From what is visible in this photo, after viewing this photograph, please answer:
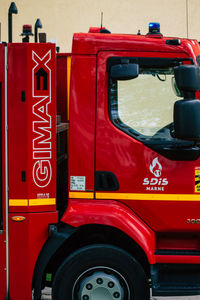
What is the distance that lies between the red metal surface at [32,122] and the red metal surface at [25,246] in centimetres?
10

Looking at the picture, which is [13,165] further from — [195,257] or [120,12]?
[120,12]

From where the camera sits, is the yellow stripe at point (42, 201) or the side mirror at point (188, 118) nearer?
the side mirror at point (188, 118)

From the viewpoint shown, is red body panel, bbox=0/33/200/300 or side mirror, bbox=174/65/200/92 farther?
red body panel, bbox=0/33/200/300

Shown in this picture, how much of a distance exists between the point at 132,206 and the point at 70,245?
0.66 meters

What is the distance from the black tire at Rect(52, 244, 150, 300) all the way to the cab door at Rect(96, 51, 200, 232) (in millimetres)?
410

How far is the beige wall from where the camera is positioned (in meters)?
12.4

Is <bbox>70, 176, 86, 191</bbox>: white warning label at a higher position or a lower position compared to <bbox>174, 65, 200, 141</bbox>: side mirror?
lower

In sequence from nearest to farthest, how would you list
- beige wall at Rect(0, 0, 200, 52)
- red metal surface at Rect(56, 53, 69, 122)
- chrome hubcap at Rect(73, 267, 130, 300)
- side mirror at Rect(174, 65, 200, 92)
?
side mirror at Rect(174, 65, 200, 92)
chrome hubcap at Rect(73, 267, 130, 300)
red metal surface at Rect(56, 53, 69, 122)
beige wall at Rect(0, 0, 200, 52)

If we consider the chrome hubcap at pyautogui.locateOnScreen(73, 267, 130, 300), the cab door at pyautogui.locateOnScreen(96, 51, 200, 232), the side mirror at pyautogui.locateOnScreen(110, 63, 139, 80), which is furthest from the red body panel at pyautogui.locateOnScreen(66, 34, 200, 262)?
the chrome hubcap at pyautogui.locateOnScreen(73, 267, 130, 300)

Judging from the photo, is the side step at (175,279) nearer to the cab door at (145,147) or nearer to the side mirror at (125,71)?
the cab door at (145,147)

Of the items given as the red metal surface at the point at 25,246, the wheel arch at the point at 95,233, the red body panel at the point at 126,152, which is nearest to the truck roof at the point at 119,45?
the red body panel at the point at 126,152

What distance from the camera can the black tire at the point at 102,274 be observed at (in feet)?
13.9

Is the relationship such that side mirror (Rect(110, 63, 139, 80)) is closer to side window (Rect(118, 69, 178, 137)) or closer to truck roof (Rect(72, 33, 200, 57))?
side window (Rect(118, 69, 178, 137))

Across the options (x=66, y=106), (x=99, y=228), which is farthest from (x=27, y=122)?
(x=99, y=228)
